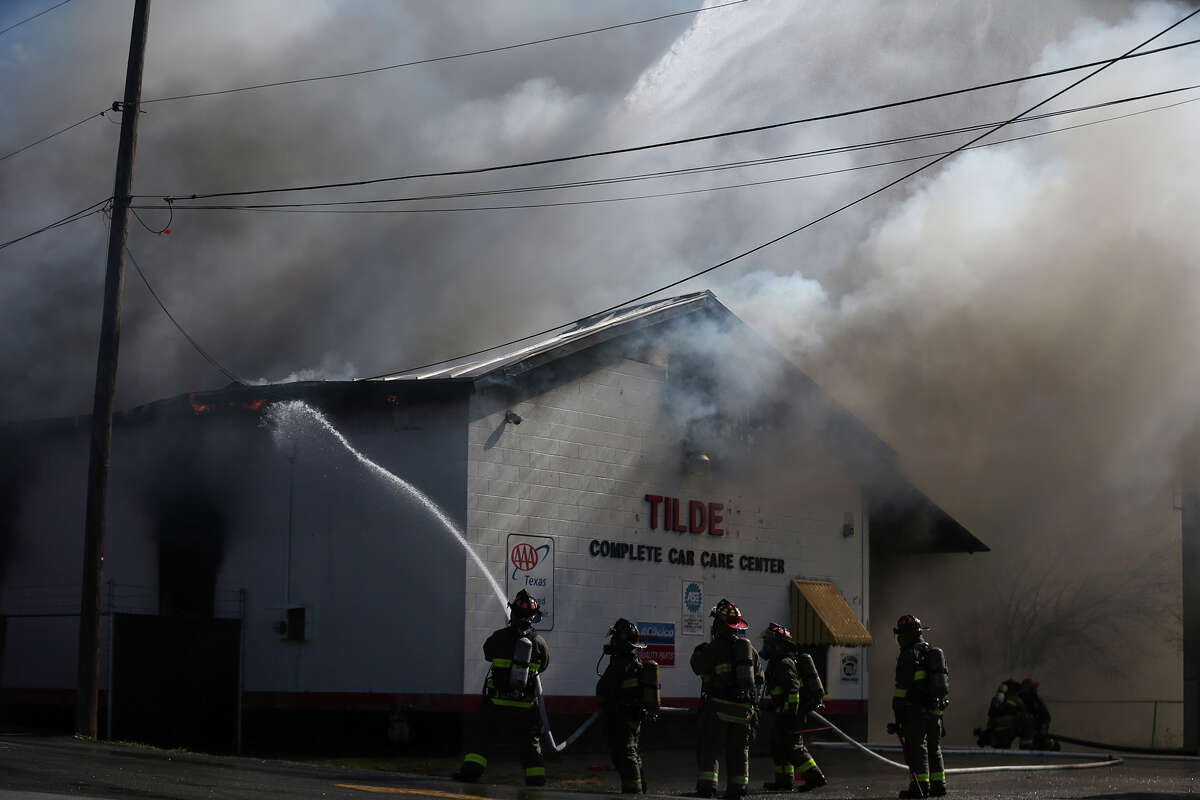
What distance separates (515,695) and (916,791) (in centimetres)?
393

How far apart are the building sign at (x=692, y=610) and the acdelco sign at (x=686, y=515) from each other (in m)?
0.80

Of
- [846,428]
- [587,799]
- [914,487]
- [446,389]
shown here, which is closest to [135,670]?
[446,389]

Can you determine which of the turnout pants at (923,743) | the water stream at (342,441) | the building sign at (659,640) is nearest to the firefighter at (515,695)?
the turnout pants at (923,743)

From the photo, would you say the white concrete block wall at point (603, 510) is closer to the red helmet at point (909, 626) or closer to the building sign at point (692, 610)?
the building sign at point (692, 610)

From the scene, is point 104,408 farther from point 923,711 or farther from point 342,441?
point 923,711

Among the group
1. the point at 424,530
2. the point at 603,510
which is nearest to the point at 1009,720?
the point at 603,510

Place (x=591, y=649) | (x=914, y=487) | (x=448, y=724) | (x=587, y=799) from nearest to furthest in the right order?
(x=587, y=799) < (x=448, y=724) < (x=591, y=649) < (x=914, y=487)

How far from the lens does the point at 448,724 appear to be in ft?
57.7

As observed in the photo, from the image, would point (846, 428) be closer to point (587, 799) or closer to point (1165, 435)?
point (1165, 435)

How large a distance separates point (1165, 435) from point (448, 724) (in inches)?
558

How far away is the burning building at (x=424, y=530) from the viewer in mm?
18078

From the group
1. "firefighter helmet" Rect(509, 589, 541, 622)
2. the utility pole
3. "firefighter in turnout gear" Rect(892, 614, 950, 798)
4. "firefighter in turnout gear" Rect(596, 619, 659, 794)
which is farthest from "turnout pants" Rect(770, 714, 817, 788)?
the utility pole

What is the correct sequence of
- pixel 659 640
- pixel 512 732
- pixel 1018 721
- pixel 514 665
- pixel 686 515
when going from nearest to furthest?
pixel 514 665, pixel 512 732, pixel 659 640, pixel 686 515, pixel 1018 721

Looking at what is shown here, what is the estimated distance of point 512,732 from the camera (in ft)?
42.6
